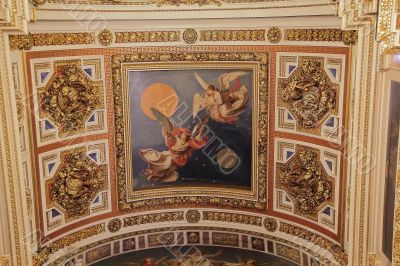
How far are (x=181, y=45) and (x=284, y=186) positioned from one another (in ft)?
17.0

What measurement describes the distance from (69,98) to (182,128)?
3537mm

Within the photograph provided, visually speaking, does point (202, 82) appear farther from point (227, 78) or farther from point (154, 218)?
point (154, 218)

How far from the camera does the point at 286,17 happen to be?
13.9 m

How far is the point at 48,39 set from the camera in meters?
13.8

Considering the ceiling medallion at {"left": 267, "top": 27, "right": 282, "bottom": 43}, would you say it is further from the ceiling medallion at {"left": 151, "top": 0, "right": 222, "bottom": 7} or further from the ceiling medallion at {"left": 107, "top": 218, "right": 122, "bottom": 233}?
the ceiling medallion at {"left": 107, "top": 218, "right": 122, "bottom": 233}

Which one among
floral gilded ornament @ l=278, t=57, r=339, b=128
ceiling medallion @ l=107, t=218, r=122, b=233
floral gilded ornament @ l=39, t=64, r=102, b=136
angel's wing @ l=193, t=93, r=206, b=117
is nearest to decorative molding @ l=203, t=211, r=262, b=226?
ceiling medallion @ l=107, t=218, r=122, b=233

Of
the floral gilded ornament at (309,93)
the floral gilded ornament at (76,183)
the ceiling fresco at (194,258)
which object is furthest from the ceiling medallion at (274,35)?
the ceiling fresco at (194,258)

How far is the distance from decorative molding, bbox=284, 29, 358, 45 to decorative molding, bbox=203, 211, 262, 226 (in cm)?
561

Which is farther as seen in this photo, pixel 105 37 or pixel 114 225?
pixel 114 225

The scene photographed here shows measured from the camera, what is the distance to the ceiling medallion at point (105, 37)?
1487cm

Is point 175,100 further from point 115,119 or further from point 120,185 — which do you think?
point 120,185

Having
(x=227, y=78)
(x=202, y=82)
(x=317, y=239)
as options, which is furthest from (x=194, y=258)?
(x=227, y=78)

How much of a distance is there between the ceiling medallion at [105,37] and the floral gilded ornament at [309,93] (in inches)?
196

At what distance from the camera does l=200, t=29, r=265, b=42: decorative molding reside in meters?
14.9
